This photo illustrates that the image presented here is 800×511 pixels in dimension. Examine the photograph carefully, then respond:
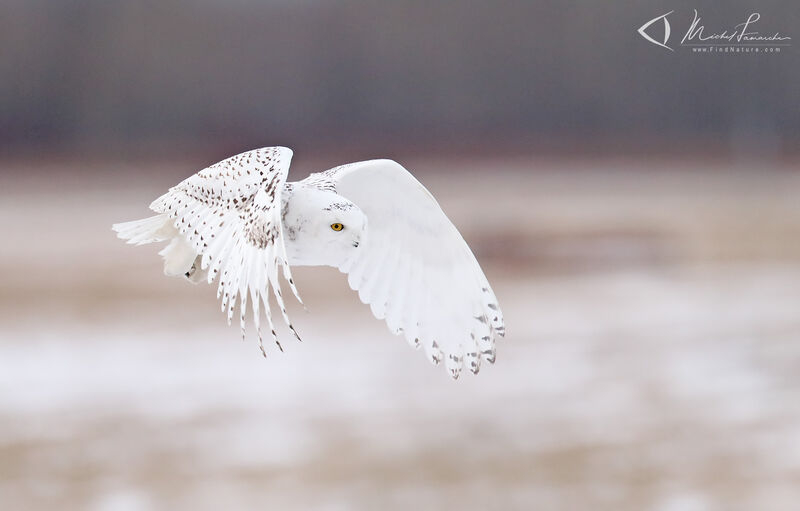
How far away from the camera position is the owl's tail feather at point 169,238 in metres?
1.52

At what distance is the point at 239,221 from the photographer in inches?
52.4

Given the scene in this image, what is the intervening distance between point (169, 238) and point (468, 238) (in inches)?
A: 265

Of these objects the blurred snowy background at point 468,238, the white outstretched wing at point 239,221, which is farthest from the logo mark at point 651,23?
the white outstretched wing at point 239,221

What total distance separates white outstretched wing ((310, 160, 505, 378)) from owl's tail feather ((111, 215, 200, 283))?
225 mm

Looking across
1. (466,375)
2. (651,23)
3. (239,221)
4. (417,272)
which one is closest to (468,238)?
(466,375)

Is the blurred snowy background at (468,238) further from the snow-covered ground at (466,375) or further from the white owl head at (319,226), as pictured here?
the white owl head at (319,226)

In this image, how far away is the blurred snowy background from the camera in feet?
18.7

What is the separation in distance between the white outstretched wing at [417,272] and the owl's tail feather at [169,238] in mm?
225

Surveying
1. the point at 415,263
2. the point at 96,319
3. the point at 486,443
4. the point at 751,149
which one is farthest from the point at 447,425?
the point at 415,263

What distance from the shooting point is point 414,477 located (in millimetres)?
6133

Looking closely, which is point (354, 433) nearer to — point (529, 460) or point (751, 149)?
point (529, 460)

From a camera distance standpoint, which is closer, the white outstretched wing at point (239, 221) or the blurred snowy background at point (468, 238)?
the white outstretched wing at point (239, 221)

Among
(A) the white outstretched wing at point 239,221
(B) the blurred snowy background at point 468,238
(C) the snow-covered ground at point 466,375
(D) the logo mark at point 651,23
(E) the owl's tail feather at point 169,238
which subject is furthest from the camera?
(D) the logo mark at point 651,23

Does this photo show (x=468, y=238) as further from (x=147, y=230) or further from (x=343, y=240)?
(x=343, y=240)
